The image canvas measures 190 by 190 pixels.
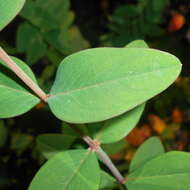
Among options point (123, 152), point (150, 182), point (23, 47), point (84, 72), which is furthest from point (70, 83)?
point (123, 152)

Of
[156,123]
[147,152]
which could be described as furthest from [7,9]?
[156,123]

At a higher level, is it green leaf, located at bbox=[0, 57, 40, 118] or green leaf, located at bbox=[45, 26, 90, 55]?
green leaf, located at bbox=[0, 57, 40, 118]

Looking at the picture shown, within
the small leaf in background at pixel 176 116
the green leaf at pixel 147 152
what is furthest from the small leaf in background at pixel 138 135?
the green leaf at pixel 147 152

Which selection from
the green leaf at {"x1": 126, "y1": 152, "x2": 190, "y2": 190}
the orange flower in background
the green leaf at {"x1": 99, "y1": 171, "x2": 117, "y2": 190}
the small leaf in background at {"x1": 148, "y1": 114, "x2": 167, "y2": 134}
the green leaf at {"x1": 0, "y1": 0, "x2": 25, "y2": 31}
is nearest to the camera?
the green leaf at {"x1": 0, "y1": 0, "x2": 25, "y2": 31}

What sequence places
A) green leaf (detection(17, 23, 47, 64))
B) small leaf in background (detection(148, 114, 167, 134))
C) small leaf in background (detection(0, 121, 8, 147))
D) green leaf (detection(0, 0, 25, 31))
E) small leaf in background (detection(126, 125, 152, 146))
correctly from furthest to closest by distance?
small leaf in background (detection(148, 114, 167, 134)), small leaf in background (detection(126, 125, 152, 146)), small leaf in background (detection(0, 121, 8, 147)), green leaf (detection(17, 23, 47, 64)), green leaf (detection(0, 0, 25, 31))

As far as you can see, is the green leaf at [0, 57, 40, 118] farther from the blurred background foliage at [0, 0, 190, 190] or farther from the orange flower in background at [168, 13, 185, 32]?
the orange flower in background at [168, 13, 185, 32]

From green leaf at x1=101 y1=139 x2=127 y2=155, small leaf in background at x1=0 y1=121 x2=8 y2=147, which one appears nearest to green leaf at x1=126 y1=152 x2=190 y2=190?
green leaf at x1=101 y1=139 x2=127 y2=155
